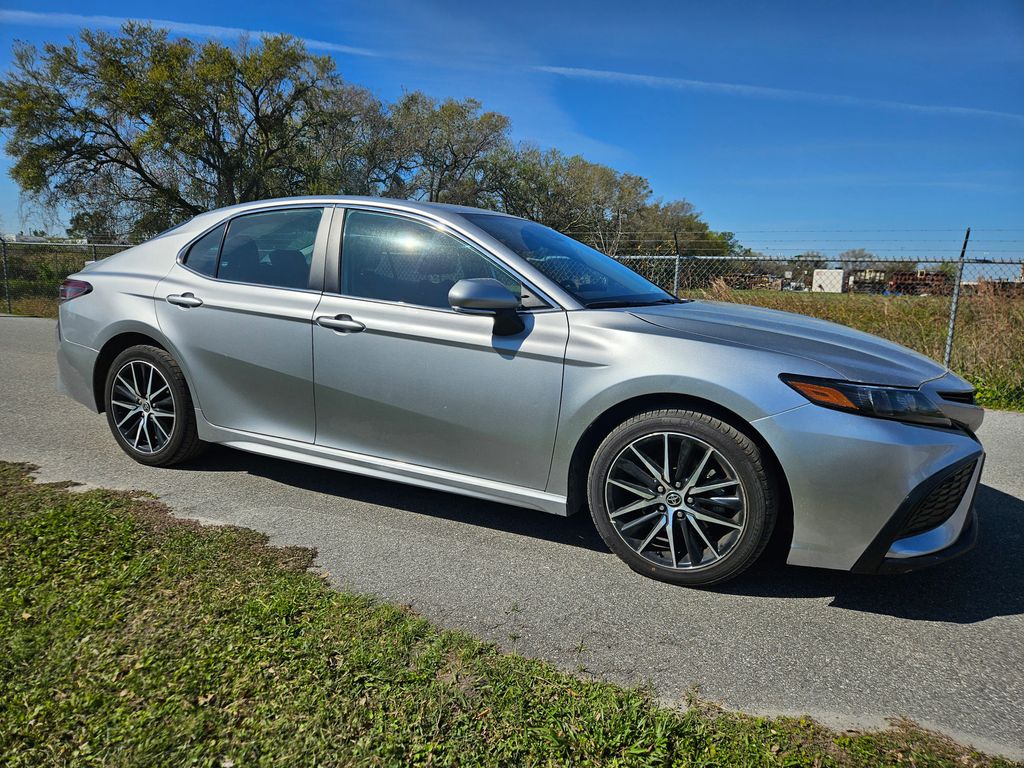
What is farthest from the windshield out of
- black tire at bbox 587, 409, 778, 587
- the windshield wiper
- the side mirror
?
black tire at bbox 587, 409, 778, 587

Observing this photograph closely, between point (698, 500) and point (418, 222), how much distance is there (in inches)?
78.9

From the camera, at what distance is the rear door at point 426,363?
10.6 feet

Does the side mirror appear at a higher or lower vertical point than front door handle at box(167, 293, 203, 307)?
higher

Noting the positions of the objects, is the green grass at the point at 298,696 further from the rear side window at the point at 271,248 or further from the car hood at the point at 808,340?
the rear side window at the point at 271,248

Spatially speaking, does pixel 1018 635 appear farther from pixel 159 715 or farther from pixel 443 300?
pixel 159 715

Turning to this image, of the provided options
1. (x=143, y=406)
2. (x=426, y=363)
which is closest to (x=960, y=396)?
(x=426, y=363)

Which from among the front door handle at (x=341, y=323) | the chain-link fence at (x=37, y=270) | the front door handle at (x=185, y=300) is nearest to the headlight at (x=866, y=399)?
the front door handle at (x=341, y=323)

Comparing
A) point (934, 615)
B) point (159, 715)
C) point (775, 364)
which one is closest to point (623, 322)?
point (775, 364)

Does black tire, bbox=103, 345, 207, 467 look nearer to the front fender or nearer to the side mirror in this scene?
the side mirror

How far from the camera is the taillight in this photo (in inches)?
180

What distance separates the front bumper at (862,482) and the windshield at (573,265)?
3.66 ft

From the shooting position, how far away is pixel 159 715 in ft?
6.63

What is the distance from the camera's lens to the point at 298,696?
213 cm

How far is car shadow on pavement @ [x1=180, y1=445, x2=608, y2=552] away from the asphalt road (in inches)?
0.6
